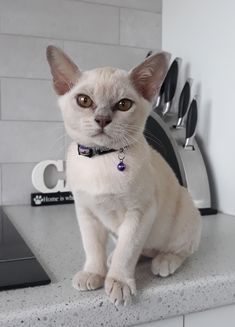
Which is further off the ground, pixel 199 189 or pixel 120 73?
pixel 120 73

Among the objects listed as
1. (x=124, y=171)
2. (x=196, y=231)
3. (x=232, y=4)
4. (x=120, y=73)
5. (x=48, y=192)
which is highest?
(x=232, y=4)

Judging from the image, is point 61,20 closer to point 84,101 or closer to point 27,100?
point 27,100

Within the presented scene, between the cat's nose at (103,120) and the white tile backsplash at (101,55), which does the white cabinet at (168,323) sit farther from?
the white tile backsplash at (101,55)

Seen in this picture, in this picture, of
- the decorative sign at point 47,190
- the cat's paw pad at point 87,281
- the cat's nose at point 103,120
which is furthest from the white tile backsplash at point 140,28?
the cat's paw pad at point 87,281

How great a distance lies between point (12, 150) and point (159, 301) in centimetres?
89

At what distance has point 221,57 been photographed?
3.86 feet

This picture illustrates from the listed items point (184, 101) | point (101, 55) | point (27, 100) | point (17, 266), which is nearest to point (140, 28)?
point (101, 55)

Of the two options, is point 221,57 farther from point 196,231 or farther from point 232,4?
point 196,231

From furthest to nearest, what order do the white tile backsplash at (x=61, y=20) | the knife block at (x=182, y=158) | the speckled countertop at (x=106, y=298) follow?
the white tile backsplash at (x=61, y=20), the knife block at (x=182, y=158), the speckled countertop at (x=106, y=298)

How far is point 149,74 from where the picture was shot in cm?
65

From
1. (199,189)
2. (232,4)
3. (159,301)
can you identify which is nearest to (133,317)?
(159,301)

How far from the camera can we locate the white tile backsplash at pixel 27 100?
1302mm

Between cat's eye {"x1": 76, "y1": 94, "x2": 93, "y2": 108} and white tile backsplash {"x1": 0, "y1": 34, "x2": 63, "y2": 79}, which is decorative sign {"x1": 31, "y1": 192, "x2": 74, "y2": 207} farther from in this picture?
cat's eye {"x1": 76, "y1": 94, "x2": 93, "y2": 108}

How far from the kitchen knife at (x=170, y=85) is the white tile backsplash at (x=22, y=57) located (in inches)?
17.0
